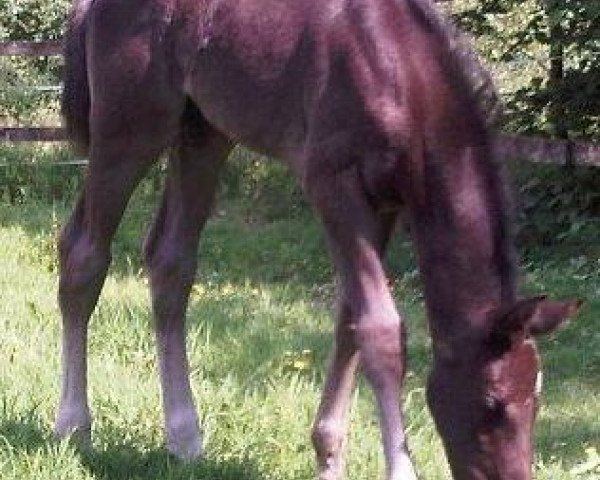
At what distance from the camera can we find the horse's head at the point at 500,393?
136 inches

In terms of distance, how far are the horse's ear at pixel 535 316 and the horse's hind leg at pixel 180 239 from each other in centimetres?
160

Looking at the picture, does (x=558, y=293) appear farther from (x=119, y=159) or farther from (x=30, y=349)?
(x=119, y=159)

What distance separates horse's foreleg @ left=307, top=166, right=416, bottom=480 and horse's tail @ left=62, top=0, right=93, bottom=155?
135cm

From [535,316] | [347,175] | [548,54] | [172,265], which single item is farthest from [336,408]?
[548,54]

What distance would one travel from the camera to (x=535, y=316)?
341 centimetres

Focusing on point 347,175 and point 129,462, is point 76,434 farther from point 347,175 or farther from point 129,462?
point 347,175

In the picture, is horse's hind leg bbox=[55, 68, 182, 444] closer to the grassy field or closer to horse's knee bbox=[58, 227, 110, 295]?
horse's knee bbox=[58, 227, 110, 295]

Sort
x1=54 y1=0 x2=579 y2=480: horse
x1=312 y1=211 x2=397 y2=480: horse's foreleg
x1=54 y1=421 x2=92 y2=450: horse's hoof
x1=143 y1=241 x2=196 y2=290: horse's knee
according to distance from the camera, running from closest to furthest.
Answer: x1=54 y1=0 x2=579 y2=480: horse < x1=312 y1=211 x2=397 y2=480: horse's foreleg < x1=54 y1=421 x2=92 y2=450: horse's hoof < x1=143 y1=241 x2=196 y2=290: horse's knee

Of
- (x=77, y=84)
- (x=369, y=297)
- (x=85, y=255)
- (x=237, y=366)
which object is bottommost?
(x=237, y=366)

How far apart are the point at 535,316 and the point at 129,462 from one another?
5.30ft

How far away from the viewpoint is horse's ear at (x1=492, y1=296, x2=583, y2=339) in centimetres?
341

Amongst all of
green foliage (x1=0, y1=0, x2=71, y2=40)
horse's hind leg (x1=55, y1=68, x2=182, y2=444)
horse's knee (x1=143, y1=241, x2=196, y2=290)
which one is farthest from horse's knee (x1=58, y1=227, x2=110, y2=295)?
green foliage (x1=0, y1=0, x2=71, y2=40)

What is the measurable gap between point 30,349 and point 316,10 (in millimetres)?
2456

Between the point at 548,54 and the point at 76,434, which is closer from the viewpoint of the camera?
the point at 76,434
